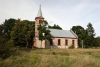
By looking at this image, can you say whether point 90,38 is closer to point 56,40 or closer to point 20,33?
point 56,40

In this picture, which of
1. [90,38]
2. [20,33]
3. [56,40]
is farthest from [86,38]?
[20,33]

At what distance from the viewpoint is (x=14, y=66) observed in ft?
38.3

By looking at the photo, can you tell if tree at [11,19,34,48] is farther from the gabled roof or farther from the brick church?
the gabled roof

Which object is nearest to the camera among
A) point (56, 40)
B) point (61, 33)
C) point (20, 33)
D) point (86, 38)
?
point (20, 33)

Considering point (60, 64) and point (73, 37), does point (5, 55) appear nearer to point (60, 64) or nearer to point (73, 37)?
point (60, 64)

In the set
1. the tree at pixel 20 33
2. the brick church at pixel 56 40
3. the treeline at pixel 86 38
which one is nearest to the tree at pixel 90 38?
the treeline at pixel 86 38

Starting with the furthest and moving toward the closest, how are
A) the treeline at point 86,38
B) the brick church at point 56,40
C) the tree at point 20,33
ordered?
the treeline at point 86,38
the brick church at point 56,40
the tree at point 20,33

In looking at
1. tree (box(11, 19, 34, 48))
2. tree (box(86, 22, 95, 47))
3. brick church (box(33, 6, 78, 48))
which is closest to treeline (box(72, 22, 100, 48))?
tree (box(86, 22, 95, 47))

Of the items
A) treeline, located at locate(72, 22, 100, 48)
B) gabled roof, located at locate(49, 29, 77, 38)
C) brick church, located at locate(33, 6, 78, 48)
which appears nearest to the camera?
brick church, located at locate(33, 6, 78, 48)

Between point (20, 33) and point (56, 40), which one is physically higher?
point (20, 33)

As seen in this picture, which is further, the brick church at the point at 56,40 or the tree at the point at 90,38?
the tree at the point at 90,38

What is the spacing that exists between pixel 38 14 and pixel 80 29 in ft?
80.2

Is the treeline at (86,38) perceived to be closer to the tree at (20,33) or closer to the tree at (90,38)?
the tree at (90,38)

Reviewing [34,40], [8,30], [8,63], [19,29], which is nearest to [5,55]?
[8,63]
